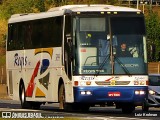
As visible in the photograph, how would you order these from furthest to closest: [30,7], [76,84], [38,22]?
[30,7], [38,22], [76,84]

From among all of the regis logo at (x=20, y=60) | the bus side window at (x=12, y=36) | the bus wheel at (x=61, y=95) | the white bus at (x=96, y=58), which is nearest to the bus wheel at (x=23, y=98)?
the regis logo at (x=20, y=60)

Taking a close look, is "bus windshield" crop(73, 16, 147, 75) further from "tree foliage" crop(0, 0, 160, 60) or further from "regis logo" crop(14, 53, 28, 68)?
"tree foliage" crop(0, 0, 160, 60)

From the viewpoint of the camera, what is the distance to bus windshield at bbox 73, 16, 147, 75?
29297mm

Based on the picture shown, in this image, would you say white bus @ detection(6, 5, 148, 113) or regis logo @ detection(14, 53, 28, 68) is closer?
white bus @ detection(6, 5, 148, 113)

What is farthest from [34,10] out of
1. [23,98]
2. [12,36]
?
[23,98]

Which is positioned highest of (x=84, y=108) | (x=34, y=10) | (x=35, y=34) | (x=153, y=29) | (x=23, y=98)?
(x=34, y=10)

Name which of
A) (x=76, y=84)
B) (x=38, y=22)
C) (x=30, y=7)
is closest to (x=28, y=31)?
(x=38, y=22)

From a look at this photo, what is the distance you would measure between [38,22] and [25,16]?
5.96 ft

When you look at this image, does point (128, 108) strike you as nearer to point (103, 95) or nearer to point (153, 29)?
point (103, 95)

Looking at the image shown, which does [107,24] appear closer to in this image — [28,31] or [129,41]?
[129,41]

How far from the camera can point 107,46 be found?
29500 millimetres

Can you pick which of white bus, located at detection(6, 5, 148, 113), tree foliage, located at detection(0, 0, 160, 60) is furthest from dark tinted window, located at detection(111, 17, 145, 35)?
tree foliage, located at detection(0, 0, 160, 60)

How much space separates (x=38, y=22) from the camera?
111 feet

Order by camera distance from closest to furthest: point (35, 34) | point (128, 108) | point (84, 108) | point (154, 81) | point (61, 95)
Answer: point (61, 95) → point (128, 108) → point (84, 108) → point (35, 34) → point (154, 81)
